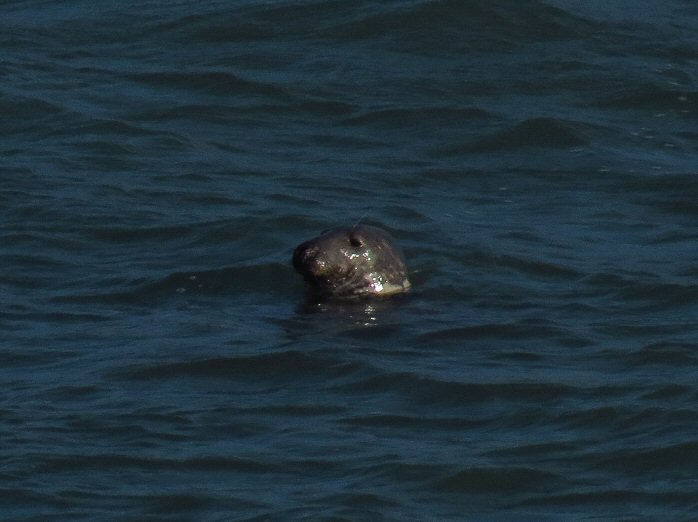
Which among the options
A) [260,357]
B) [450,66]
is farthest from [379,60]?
[260,357]

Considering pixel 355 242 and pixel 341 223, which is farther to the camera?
pixel 341 223

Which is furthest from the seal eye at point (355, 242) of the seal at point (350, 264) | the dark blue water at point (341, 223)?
the dark blue water at point (341, 223)

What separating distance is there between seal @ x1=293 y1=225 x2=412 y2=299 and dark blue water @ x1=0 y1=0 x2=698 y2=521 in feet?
0.69

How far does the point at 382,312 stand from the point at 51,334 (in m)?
1.74

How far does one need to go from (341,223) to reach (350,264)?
151 cm

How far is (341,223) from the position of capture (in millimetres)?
12094

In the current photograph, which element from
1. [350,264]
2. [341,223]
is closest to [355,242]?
[350,264]

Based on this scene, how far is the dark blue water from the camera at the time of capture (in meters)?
7.75

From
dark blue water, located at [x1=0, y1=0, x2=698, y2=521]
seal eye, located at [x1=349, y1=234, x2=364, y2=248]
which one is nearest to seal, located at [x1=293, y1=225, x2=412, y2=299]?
seal eye, located at [x1=349, y1=234, x2=364, y2=248]

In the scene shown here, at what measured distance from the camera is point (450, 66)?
51.0 feet

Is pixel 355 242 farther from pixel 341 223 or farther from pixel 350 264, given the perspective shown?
pixel 341 223

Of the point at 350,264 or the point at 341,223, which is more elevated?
the point at 350,264

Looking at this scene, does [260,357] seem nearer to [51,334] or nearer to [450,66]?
[51,334]

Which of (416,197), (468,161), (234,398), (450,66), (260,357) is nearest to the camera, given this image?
(234,398)
